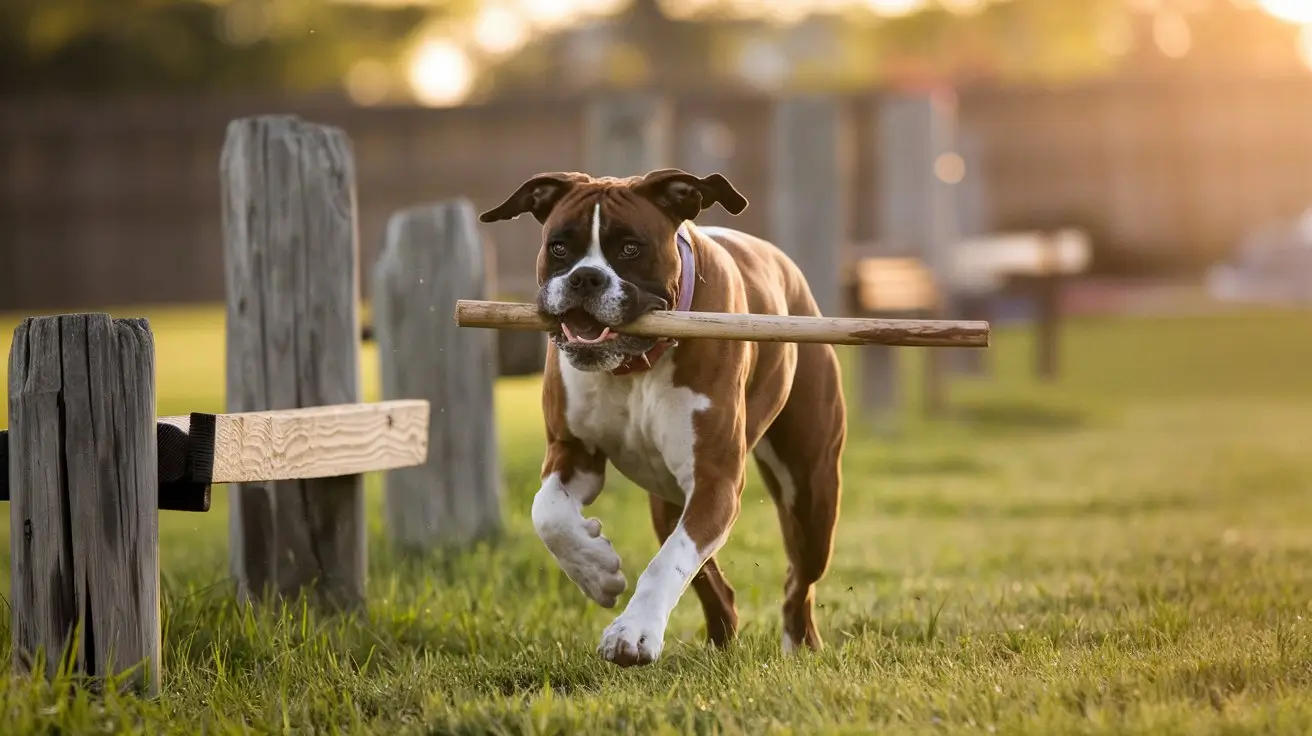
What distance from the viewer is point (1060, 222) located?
2436cm

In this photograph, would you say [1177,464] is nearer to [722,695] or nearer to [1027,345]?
[722,695]

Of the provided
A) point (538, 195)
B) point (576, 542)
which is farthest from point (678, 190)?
point (576, 542)

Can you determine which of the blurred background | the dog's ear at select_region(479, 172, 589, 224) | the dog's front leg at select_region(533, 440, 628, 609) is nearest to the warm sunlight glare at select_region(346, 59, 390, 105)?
the blurred background

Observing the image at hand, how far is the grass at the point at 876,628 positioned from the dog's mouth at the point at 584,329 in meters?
0.88

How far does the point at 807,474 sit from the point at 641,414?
0.88 m

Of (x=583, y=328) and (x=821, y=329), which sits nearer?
(x=821, y=329)

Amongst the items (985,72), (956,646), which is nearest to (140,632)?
(956,646)

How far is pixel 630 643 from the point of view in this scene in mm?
4031

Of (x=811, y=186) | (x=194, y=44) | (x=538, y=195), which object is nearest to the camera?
(x=538, y=195)

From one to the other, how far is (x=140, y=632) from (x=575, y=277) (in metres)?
1.39

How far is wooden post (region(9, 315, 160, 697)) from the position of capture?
3963 millimetres

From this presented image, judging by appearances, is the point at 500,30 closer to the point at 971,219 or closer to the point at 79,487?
the point at 971,219

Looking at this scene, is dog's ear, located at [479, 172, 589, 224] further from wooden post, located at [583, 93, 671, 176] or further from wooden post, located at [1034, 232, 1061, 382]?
wooden post, located at [1034, 232, 1061, 382]

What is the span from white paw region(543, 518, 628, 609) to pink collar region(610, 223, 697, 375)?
43cm
